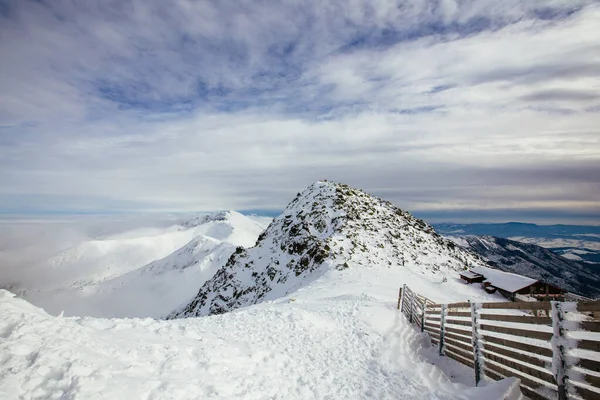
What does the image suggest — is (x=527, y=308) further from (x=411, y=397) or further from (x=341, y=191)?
(x=341, y=191)

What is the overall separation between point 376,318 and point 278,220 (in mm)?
45188

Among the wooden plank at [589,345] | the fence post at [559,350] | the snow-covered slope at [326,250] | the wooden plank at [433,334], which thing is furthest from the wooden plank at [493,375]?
the snow-covered slope at [326,250]

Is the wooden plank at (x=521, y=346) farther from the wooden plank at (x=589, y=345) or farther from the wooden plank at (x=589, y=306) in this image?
the wooden plank at (x=589, y=306)

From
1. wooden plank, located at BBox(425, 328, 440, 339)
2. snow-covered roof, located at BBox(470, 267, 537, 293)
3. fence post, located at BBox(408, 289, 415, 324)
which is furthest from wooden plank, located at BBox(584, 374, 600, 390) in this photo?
snow-covered roof, located at BBox(470, 267, 537, 293)

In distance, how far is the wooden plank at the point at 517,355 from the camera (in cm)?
624

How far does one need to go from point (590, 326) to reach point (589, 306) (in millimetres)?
325

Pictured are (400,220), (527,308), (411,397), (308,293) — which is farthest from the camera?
(400,220)

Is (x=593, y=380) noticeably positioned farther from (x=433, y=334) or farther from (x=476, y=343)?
(x=433, y=334)

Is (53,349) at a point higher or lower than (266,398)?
higher

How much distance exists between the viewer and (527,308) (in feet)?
21.3

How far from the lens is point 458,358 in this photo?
1055 cm

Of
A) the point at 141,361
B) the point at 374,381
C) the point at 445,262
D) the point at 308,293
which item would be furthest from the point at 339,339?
the point at 445,262

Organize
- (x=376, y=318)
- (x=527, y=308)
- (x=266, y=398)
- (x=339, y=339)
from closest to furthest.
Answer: (x=527, y=308), (x=266, y=398), (x=339, y=339), (x=376, y=318)

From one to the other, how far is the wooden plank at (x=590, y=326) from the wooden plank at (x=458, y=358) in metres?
5.08
